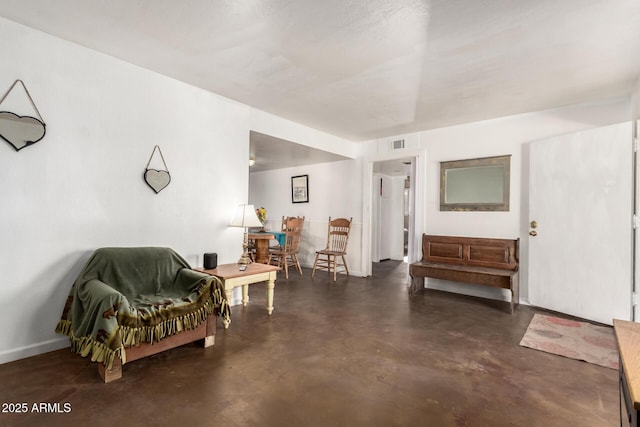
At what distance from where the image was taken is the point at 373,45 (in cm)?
249

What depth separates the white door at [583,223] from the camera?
3199 mm

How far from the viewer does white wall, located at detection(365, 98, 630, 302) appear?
375 cm

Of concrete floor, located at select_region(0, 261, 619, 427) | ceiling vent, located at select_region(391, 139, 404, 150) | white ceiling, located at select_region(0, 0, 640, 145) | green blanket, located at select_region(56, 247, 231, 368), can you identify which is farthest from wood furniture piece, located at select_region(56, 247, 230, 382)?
ceiling vent, located at select_region(391, 139, 404, 150)

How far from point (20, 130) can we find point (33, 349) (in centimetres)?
165

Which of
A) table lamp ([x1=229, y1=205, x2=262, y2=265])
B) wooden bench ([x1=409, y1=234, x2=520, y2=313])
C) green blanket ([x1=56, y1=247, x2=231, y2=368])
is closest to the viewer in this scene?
Result: green blanket ([x1=56, y1=247, x2=231, y2=368])

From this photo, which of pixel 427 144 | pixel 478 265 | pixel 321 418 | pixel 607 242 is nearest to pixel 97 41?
pixel 321 418

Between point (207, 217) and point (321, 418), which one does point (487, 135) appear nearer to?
point (207, 217)

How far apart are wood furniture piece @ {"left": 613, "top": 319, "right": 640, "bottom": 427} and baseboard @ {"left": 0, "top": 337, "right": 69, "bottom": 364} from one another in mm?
3398

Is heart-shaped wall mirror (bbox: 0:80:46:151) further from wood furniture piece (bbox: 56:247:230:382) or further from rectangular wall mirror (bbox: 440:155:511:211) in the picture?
rectangular wall mirror (bbox: 440:155:511:211)

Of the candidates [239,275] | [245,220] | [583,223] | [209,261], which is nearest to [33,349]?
[209,261]

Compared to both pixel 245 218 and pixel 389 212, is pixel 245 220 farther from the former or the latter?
pixel 389 212

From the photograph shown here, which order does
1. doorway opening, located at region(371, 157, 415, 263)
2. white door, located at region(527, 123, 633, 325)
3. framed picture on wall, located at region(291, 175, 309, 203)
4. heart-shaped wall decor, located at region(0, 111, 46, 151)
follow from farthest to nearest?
doorway opening, located at region(371, 157, 415, 263)
framed picture on wall, located at region(291, 175, 309, 203)
white door, located at region(527, 123, 633, 325)
heart-shaped wall decor, located at region(0, 111, 46, 151)

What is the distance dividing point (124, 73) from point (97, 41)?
0.36 metres

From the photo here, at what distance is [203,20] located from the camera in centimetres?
223
